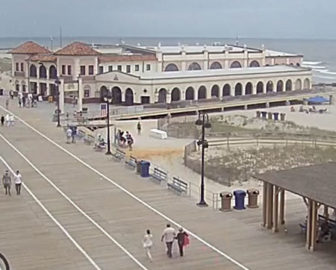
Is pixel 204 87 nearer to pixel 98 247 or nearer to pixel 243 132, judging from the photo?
pixel 243 132

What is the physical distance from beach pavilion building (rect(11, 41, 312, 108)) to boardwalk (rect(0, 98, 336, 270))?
33.4m

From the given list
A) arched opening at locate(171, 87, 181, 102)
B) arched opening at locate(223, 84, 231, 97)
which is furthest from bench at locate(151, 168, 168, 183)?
arched opening at locate(223, 84, 231, 97)

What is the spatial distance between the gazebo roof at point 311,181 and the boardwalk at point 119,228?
1798 mm

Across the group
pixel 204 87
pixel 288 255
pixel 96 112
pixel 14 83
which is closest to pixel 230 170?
pixel 288 255

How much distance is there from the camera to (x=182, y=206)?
26703 millimetres

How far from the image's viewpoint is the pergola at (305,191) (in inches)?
813

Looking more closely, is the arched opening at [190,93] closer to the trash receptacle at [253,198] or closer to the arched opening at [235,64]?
the arched opening at [235,64]

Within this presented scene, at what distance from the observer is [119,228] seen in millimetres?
23672

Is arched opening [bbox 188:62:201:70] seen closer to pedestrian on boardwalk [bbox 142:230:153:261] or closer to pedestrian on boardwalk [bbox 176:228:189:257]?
pedestrian on boardwalk [bbox 176:228:189:257]

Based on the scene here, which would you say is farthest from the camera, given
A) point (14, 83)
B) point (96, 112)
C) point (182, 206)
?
point (14, 83)

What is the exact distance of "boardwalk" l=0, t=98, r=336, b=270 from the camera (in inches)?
795

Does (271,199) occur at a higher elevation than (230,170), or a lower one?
higher

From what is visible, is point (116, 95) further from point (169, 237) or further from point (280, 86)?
point (169, 237)

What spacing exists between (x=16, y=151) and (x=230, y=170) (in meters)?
12.5
